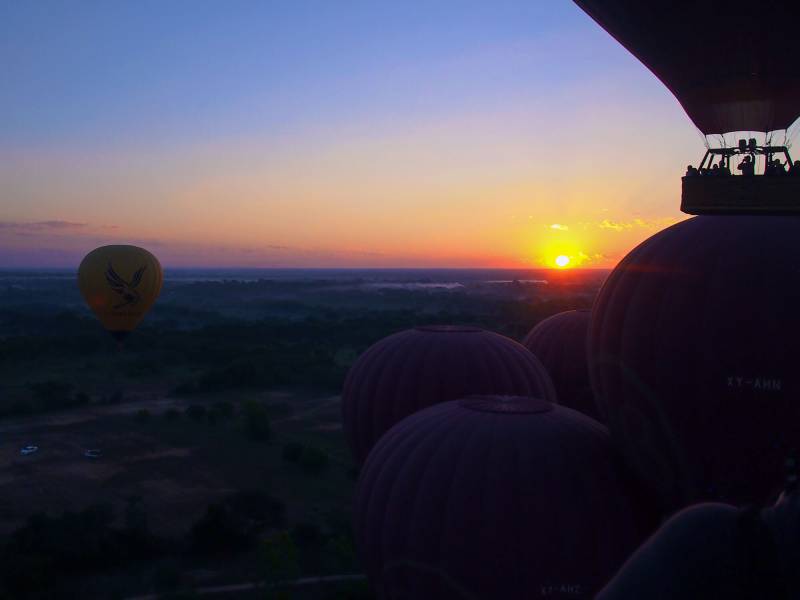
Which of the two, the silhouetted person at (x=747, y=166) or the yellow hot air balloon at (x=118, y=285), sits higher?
the silhouetted person at (x=747, y=166)

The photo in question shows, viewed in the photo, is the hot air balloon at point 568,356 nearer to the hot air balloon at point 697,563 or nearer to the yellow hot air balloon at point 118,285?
the hot air balloon at point 697,563

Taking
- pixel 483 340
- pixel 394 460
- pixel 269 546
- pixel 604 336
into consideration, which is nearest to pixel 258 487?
pixel 269 546

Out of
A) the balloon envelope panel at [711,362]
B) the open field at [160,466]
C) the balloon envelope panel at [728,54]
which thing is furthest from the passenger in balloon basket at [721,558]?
the open field at [160,466]

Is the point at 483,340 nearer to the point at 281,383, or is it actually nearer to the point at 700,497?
the point at 700,497

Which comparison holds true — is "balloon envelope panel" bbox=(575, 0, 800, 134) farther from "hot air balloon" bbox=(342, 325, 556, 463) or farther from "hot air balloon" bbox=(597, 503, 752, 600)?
"hot air balloon" bbox=(597, 503, 752, 600)

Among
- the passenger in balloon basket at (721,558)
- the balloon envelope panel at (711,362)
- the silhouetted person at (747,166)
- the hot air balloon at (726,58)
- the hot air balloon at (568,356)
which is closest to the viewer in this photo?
the passenger in balloon basket at (721,558)

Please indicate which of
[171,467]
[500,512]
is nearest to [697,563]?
[500,512]
